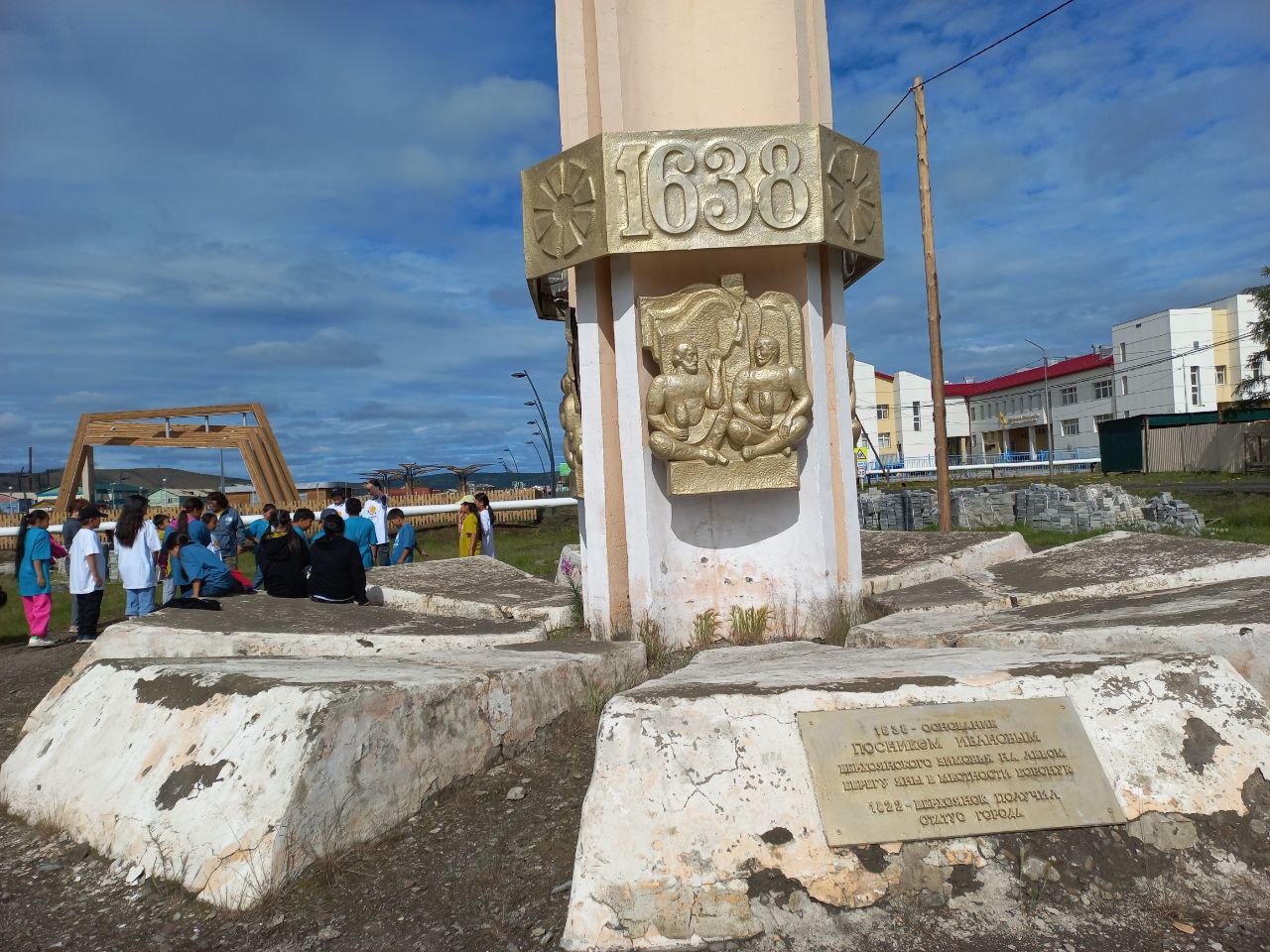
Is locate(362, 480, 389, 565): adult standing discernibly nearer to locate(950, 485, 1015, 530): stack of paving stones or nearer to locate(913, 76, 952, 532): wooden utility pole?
locate(913, 76, 952, 532): wooden utility pole

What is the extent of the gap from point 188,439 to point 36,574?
41.4 feet

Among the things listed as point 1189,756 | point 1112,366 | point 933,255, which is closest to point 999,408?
point 1112,366

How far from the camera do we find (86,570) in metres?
8.89

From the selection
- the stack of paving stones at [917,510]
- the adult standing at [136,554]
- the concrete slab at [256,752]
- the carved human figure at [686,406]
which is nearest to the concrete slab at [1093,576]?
the carved human figure at [686,406]

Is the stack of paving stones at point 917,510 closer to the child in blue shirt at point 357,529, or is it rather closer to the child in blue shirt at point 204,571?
the child in blue shirt at point 357,529

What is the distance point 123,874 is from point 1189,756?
11.8 ft

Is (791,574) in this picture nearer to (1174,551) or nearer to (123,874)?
(1174,551)

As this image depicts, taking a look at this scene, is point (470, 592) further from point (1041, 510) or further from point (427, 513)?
point (427, 513)

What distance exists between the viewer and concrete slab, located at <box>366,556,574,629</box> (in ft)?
21.5

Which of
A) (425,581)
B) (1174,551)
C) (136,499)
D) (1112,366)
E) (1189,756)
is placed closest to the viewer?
(1189,756)

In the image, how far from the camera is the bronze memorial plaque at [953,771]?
2.83 meters

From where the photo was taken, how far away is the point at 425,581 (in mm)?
7688

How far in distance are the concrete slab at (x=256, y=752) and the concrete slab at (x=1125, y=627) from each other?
1859mm

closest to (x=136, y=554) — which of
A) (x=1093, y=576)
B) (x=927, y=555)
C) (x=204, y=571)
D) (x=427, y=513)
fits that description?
(x=204, y=571)
